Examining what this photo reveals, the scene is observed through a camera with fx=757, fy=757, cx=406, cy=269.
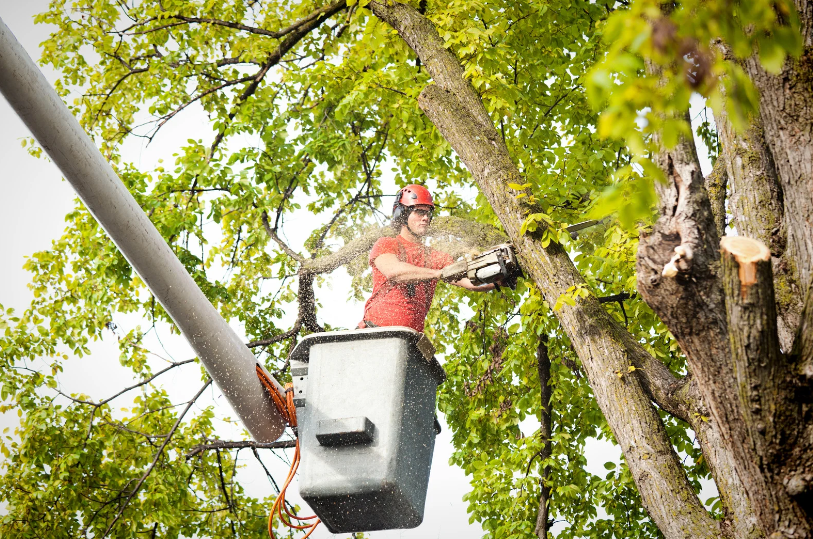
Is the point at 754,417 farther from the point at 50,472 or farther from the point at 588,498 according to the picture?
the point at 50,472

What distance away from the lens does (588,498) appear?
246 inches

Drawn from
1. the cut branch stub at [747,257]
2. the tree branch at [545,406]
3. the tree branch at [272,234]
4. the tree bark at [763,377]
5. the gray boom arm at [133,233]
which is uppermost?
the tree branch at [272,234]

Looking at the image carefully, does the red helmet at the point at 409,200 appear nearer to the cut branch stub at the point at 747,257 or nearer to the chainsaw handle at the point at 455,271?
the chainsaw handle at the point at 455,271

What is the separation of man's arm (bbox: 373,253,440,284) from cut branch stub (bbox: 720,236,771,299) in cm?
218

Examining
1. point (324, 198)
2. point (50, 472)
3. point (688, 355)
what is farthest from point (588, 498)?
point (50, 472)

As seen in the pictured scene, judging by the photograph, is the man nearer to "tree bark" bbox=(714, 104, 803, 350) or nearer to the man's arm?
the man's arm

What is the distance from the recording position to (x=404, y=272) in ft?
13.1

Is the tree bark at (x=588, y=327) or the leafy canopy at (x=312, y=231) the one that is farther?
the leafy canopy at (x=312, y=231)

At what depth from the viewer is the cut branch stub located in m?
1.92

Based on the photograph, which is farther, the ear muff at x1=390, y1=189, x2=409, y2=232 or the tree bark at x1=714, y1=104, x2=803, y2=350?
the ear muff at x1=390, y1=189, x2=409, y2=232

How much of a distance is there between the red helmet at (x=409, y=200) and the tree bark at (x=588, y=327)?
60 cm

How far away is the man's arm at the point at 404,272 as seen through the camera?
4.01 metres

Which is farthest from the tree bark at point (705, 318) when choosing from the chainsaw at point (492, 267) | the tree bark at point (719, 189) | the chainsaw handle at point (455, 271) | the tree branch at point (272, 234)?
the tree branch at point (272, 234)

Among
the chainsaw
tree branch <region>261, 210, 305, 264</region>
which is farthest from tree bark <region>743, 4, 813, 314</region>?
tree branch <region>261, 210, 305, 264</region>
